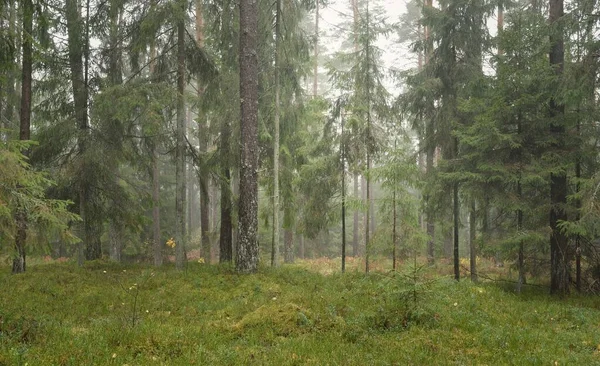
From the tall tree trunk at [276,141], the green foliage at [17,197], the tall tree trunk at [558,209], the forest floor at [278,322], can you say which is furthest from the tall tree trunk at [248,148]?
the tall tree trunk at [558,209]

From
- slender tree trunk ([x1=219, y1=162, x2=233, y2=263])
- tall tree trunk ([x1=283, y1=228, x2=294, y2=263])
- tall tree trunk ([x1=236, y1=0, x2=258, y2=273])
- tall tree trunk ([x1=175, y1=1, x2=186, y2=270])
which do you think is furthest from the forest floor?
tall tree trunk ([x1=283, y1=228, x2=294, y2=263])

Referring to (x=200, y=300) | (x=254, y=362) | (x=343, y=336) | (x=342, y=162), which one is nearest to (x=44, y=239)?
(x=200, y=300)

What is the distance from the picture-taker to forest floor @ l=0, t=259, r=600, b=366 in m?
6.01

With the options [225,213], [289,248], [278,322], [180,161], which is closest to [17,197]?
[278,322]

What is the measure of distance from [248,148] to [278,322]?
6043mm

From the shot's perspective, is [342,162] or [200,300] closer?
[200,300]

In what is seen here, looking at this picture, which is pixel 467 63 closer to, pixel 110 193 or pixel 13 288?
pixel 110 193

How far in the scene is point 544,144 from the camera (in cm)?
1205

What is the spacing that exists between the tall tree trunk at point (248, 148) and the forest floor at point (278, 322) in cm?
78

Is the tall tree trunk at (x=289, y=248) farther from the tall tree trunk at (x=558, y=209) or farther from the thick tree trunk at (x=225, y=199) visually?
the tall tree trunk at (x=558, y=209)

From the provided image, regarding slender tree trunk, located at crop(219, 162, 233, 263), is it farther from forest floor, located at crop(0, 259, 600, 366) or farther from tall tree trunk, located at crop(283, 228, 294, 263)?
tall tree trunk, located at crop(283, 228, 294, 263)

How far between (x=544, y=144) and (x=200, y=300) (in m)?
11.3

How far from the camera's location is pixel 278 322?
763cm

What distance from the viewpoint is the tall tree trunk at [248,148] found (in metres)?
12.1
